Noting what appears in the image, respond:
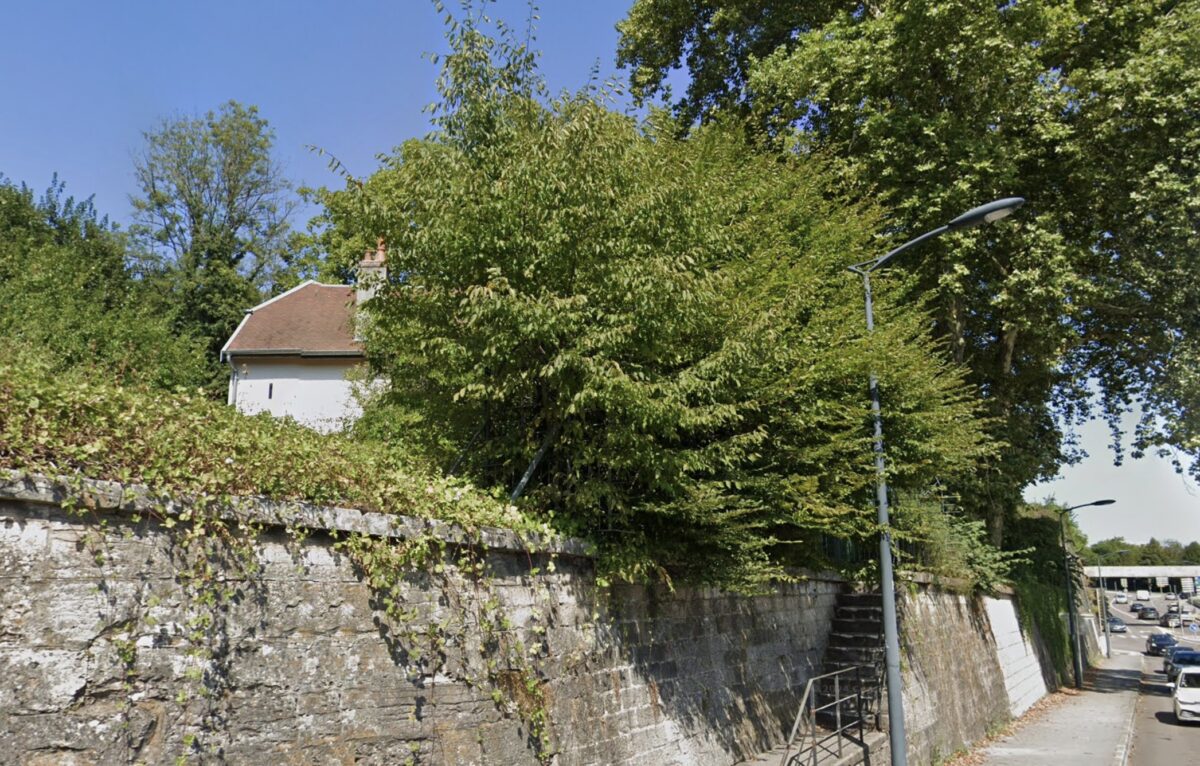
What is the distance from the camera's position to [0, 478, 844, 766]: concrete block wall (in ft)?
13.4

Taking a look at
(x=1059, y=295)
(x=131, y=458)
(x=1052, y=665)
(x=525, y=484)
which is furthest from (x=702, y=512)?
(x=1052, y=665)

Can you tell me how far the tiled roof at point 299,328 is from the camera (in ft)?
77.4

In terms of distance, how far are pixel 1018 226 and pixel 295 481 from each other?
16.7 m

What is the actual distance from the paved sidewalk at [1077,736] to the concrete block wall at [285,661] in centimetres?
966

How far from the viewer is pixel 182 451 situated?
484 cm

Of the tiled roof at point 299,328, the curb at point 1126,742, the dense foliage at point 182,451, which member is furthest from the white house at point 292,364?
the curb at point 1126,742

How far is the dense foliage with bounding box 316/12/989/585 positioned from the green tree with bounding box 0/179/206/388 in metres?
2.77

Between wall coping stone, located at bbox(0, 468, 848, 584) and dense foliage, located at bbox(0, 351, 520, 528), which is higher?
dense foliage, located at bbox(0, 351, 520, 528)

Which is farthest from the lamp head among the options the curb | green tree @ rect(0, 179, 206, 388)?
the curb

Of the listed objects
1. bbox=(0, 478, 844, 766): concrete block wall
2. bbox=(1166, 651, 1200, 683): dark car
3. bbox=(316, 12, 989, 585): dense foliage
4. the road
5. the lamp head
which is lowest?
the road

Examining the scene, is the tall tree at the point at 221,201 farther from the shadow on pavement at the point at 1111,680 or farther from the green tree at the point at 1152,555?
the green tree at the point at 1152,555

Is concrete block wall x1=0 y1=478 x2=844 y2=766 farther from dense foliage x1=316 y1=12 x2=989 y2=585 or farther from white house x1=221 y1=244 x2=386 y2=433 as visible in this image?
white house x1=221 y1=244 x2=386 y2=433

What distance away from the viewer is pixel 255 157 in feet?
119

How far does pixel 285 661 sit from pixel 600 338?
137 inches
